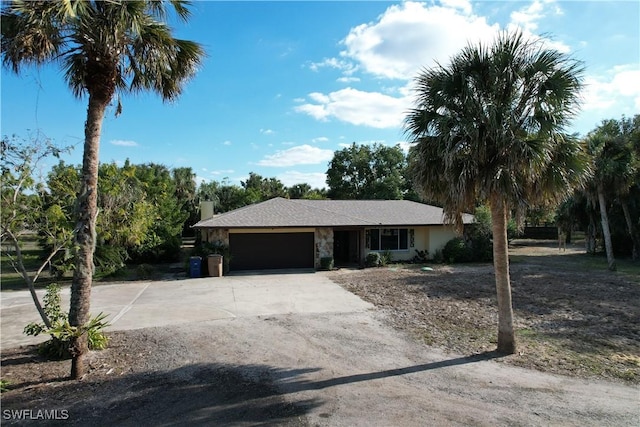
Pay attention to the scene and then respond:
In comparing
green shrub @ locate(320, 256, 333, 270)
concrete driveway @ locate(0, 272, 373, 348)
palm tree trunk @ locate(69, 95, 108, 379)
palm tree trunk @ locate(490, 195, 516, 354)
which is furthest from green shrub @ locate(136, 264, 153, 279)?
palm tree trunk @ locate(490, 195, 516, 354)

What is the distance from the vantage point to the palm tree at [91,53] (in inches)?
248

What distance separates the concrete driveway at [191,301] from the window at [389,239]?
6.52 m

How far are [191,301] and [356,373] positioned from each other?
7.70 m

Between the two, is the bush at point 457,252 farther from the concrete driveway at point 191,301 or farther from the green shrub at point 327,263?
the concrete driveway at point 191,301

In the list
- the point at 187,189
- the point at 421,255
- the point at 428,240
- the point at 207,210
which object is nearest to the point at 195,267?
the point at 207,210

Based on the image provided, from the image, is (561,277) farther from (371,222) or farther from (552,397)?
(552,397)

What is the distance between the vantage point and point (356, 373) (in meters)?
6.46

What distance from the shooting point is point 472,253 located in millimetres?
22500

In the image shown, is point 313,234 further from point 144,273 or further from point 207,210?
point 144,273

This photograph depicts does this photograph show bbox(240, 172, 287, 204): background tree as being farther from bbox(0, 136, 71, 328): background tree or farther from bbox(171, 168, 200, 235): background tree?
bbox(0, 136, 71, 328): background tree

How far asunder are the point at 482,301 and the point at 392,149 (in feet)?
112

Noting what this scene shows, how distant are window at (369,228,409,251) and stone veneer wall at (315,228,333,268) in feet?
10.7

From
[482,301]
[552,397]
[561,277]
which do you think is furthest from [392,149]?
[552,397]

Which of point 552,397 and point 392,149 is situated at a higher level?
point 392,149
